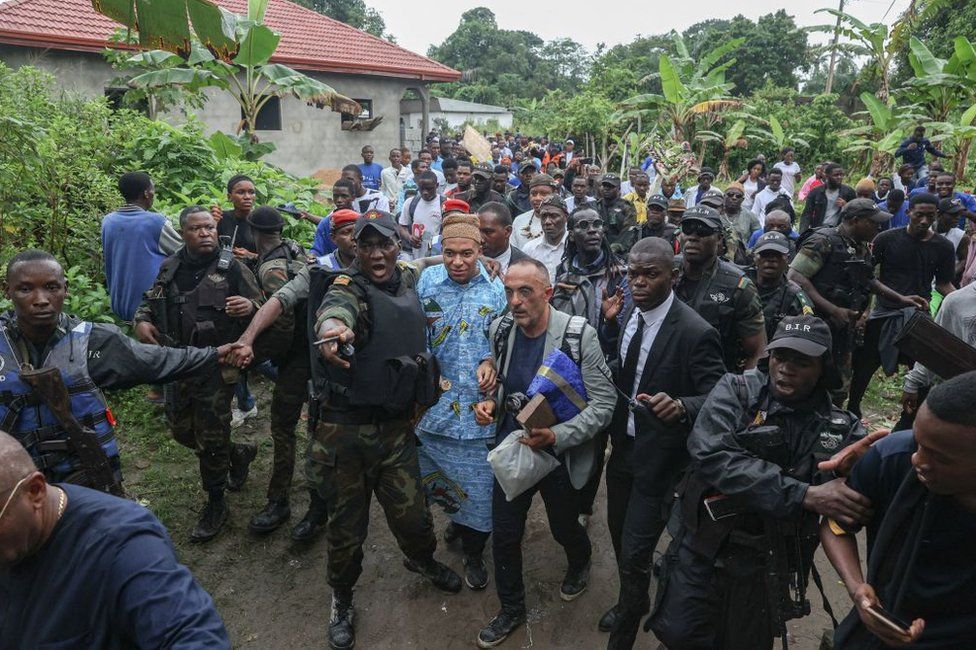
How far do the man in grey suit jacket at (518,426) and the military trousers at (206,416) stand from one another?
1.94 m

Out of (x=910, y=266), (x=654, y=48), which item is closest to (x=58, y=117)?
(x=910, y=266)

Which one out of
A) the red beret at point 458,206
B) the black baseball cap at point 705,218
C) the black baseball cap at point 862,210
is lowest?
the red beret at point 458,206

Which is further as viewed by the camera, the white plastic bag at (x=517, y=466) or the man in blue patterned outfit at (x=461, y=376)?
the man in blue patterned outfit at (x=461, y=376)

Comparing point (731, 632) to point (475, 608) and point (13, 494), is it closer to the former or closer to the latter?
point (475, 608)

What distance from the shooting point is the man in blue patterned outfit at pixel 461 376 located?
159 inches

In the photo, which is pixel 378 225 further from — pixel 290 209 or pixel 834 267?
pixel 290 209

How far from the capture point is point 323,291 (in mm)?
3709

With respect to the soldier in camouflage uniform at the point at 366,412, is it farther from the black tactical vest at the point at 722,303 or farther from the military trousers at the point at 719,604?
the black tactical vest at the point at 722,303

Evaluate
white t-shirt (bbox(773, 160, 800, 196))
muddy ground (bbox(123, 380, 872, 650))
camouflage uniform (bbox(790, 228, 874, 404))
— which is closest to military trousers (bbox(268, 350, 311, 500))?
muddy ground (bbox(123, 380, 872, 650))

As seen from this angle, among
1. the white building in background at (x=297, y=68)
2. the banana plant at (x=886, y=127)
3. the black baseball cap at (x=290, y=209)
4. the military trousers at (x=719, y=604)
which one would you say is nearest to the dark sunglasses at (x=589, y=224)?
the military trousers at (x=719, y=604)

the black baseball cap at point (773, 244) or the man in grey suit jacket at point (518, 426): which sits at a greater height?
the black baseball cap at point (773, 244)

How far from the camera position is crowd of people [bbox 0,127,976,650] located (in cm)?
196

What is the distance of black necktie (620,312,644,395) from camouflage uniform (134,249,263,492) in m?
2.55

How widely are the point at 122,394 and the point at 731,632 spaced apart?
595cm
